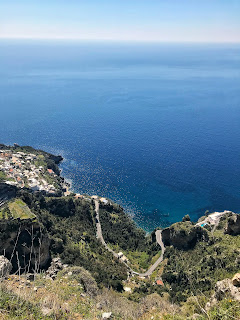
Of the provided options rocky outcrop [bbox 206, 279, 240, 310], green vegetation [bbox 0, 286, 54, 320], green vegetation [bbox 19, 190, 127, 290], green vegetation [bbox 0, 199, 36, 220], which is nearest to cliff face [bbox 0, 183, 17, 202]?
green vegetation [bbox 19, 190, 127, 290]

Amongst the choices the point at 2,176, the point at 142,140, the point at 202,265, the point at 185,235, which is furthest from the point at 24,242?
the point at 142,140

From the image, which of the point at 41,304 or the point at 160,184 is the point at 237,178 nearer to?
the point at 160,184

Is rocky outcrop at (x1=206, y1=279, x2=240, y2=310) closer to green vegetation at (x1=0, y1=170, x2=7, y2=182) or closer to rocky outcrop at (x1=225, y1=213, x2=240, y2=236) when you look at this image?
rocky outcrop at (x1=225, y1=213, x2=240, y2=236)

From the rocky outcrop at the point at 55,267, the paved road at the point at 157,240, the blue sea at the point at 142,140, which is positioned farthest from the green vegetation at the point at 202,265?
the blue sea at the point at 142,140

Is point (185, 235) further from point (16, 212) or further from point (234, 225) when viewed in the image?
point (16, 212)

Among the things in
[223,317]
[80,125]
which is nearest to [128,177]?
[80,125]

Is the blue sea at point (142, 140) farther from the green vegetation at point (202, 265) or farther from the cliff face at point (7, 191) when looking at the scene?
the green vegetation at point (202, 265)
